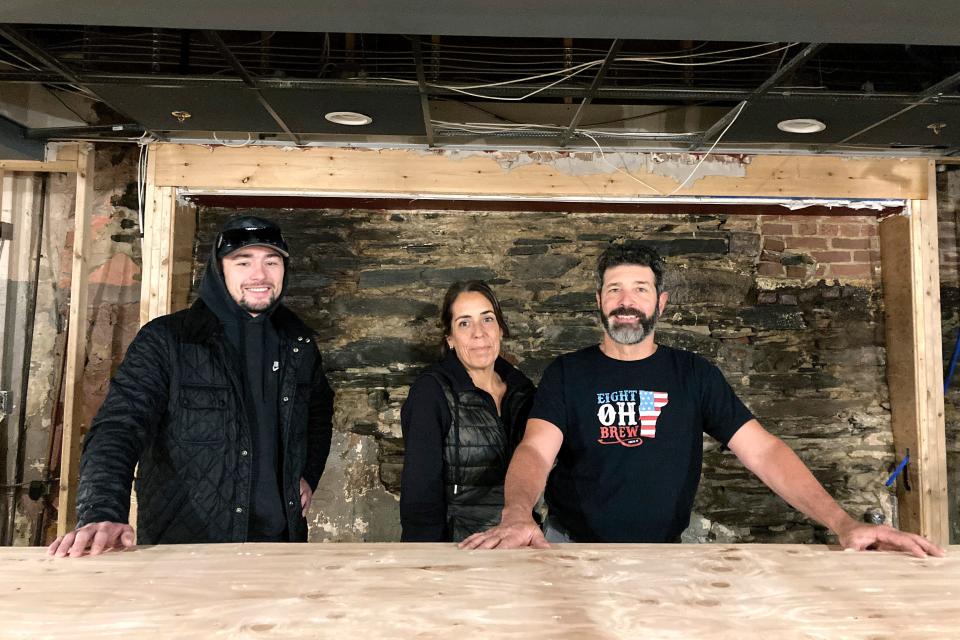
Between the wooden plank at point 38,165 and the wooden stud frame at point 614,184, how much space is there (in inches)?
0.5

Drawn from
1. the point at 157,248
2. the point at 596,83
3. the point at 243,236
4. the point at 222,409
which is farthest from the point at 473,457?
the point at 157,248

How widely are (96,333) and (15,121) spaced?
112cm

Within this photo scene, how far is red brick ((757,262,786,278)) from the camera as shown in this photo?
12.5 feet

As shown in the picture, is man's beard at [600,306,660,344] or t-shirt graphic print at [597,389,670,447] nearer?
t-shirt graphic print at [597,389,670,447]

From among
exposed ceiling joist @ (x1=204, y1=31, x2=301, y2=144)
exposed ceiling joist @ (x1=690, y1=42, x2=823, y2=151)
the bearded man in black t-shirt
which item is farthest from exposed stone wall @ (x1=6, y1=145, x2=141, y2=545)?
exposed ceiling joist @ (x1=690, y1=42, x2=823, y2=151)

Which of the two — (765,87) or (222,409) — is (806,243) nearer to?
(765,87)

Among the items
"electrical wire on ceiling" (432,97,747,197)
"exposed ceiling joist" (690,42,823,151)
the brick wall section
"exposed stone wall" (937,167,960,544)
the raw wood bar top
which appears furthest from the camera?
the brick wall section

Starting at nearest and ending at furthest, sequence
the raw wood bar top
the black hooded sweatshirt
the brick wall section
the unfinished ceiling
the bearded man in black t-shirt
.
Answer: the raw wood bar top, the bearded man in black t-shirt, the black hooded sweatshirt, the unfinished ceiling, the brick wall section

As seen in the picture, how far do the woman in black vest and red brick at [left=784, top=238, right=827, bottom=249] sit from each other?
2.26 meters

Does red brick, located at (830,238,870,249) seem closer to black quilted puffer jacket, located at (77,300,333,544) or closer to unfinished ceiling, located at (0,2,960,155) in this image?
unfinished ceiling, located at (0,2,960,155)

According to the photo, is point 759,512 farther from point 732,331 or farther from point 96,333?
point 96,333

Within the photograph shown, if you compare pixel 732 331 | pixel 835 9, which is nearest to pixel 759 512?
pixel 732 331

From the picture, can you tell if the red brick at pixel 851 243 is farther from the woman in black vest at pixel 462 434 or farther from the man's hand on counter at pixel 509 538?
the man's hand on counter at pixel 509 538

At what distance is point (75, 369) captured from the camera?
3.31 m
